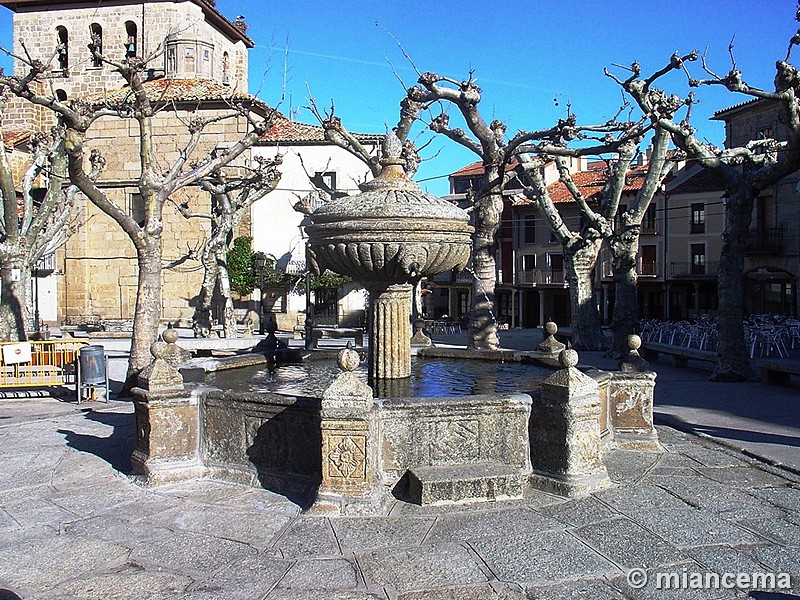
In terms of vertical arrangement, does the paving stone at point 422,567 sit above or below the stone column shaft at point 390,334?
below

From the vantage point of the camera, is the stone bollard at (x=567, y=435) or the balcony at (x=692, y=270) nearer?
the stone bollard at (x=567, y=435)

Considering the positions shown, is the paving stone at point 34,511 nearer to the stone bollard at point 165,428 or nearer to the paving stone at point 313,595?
the stone bollard at point 165,428

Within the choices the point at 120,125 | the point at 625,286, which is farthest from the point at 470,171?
the point at 625,286

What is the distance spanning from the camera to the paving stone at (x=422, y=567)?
4.29 m

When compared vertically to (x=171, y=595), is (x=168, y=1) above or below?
above

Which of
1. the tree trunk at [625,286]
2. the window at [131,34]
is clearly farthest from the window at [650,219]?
the window at [131,34]

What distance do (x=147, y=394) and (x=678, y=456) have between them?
200 inches

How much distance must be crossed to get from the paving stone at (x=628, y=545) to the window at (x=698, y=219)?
33595 mm

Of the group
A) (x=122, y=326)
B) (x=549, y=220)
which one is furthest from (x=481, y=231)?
(x=122, y=326)

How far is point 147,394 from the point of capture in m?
6.42

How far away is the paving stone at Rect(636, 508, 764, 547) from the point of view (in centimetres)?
488

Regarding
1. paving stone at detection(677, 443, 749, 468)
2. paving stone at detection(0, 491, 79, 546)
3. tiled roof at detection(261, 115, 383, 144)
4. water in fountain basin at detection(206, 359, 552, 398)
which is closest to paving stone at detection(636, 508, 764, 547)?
paving stone at detection(677, 443, 749, 468)

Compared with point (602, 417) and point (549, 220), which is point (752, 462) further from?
point (549, 220)

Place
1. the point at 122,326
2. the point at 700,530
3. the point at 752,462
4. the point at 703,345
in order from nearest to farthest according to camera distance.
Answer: the point at 700,530
the point at 752,462
the point at 703,345
the point at 122,326
